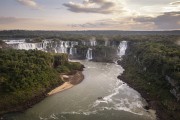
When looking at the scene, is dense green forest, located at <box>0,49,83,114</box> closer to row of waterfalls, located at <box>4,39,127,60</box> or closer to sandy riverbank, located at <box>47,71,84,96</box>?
sandy riverbank, located at <box>47,71,84,96</box>

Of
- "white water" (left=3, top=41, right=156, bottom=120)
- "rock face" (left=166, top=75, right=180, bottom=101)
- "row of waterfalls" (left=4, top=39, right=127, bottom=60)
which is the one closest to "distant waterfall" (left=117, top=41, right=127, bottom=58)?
"row of waterfalls" (left=4, top=39, right=127, bottom=60)

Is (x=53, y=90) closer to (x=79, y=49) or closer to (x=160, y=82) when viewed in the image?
(x=160, y=82)

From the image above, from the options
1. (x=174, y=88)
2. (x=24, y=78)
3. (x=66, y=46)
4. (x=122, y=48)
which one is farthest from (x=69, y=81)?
(x=122, y=48)

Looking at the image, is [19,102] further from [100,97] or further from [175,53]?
[175,53]

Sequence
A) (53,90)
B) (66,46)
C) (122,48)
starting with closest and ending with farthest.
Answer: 1. (53,90)
2. (66,46)
3. (122,48)

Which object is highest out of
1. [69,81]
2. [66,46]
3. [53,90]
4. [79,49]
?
[66,46]

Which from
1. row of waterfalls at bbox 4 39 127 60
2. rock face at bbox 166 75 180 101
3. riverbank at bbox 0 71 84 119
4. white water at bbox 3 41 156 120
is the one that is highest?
row of waterfalls at bbox 4 39 127 60

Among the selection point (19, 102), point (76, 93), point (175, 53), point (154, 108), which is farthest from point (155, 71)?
point (19, 102)
